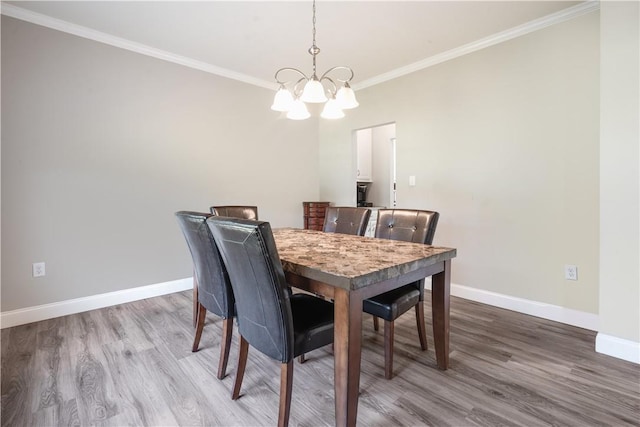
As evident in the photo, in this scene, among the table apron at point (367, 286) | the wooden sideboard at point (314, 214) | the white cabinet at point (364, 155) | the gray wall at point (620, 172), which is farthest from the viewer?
the white cabinet at point (364, 155)

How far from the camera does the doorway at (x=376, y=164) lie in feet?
18.8

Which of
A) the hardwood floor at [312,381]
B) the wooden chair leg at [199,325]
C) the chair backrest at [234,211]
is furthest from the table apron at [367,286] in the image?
the chair backrest at [234,211]

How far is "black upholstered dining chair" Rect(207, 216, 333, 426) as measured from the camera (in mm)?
1173

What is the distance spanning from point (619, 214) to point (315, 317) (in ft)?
6.76

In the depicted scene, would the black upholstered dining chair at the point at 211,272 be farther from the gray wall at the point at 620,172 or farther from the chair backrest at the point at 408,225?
the gray wall at the point at 620,172

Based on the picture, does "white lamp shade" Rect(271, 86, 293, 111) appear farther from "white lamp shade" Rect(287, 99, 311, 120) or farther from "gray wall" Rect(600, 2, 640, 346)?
"gray wall" Rect(600, 2, 640, 346)

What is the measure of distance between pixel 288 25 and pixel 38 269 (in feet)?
Answer: 9.63

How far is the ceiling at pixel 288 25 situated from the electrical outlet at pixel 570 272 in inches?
78.8

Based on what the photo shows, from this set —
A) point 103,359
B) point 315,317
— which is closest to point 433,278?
point 315,317

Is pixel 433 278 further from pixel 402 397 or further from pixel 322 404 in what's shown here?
pixel 322 404

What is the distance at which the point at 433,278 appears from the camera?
179 cm

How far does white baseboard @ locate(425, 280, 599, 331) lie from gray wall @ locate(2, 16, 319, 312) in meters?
2.72

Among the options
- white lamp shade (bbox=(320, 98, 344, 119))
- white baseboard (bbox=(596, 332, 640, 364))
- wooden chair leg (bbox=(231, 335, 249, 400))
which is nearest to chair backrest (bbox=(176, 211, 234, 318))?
wooden chair leg (bbox=(231, 335, 249, 400))

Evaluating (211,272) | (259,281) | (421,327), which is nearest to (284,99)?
(211,272)
